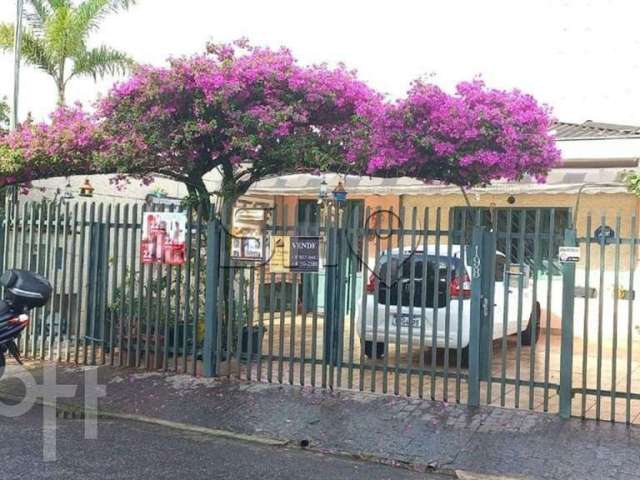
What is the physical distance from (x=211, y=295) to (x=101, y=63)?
8523 millimetres

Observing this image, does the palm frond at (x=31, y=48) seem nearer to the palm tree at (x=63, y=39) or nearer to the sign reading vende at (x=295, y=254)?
the palm tree at (x=63, y=39)

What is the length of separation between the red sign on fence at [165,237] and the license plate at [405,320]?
2.56m

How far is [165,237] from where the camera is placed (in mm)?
8172

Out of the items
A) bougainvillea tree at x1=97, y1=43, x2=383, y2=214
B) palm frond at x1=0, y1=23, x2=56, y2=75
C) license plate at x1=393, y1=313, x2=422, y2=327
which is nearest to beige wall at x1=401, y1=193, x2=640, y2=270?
license plate at x1=393, y1=313, x2=422, y2=327

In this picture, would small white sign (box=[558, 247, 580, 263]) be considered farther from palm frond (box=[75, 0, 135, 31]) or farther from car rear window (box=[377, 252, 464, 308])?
palm frond (box=[75, 0, 135, 31])

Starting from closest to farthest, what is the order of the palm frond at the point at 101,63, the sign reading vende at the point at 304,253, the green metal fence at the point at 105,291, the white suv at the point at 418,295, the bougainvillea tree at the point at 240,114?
the white suv at the point at 418,295 < the sign reading vende at the point at 304,253 < the bougainvillea tree at the point at 240,114 < the green metal fence at the point at 105,291 < the palm frond at the point at 101,63

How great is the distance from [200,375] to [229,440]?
7.07ft

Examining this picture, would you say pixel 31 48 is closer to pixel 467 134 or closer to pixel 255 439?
pixel 467 134

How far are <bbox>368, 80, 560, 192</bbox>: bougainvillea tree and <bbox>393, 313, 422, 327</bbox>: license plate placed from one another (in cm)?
161

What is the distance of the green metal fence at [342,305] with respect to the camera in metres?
6.78

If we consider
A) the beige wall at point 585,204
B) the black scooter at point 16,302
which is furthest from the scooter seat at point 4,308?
the beige wall at point 585,204

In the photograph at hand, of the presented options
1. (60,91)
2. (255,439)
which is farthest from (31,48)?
(255,439)

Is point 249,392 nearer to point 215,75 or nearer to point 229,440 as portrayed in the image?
point 229,440

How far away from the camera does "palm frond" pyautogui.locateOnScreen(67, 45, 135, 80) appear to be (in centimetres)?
1457
